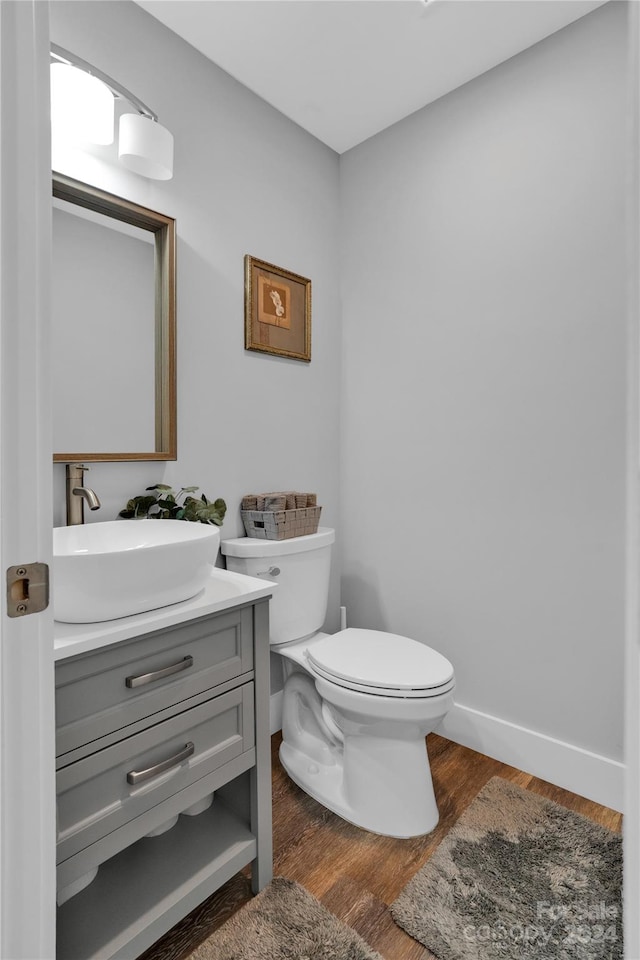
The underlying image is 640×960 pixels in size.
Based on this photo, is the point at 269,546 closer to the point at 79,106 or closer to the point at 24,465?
the point at 24,465

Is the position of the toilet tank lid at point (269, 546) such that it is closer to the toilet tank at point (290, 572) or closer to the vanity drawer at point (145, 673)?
the toilet tank at point (290, 572)

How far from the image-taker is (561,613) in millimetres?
1698

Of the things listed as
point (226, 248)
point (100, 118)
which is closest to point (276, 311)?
point (226, 248)

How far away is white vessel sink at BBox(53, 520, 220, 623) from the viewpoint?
916 mm

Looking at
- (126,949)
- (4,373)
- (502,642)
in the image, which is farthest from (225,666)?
(502,642)

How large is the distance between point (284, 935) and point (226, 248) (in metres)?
2.02

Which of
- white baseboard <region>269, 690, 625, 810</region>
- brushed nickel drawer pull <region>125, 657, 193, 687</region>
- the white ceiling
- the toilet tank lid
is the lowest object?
white baseboard <region>269, 690, 625, 810</region>

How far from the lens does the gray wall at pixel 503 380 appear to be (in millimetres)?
1591

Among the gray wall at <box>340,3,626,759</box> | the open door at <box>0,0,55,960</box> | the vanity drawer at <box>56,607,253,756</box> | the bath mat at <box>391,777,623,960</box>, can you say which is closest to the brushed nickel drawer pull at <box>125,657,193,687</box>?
the vanity drawer at <box>56,607,253,756</box>

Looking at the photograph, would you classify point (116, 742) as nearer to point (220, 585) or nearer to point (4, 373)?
point (220, 585)

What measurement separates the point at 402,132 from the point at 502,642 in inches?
82.1

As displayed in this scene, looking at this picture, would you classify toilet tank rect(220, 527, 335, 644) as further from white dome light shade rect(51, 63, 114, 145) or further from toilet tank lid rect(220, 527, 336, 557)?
white dome light shade rect(51, 63, 114, 145)

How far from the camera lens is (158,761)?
3.51ft

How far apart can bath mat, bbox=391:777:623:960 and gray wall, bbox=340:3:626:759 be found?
0.31m
